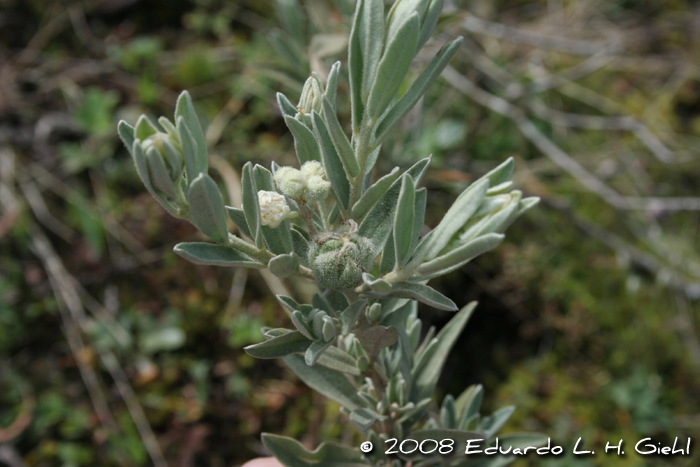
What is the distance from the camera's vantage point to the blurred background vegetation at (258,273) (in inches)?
93.0

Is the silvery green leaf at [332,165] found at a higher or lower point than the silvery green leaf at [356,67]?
lower

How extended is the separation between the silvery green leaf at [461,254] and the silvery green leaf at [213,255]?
0.27 m

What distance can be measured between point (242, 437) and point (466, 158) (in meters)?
1.92

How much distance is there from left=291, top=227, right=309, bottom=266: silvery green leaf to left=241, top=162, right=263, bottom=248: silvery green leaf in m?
0.12

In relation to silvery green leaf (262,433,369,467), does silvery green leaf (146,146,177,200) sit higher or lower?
higher

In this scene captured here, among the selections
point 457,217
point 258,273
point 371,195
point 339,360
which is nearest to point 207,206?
point 371,195

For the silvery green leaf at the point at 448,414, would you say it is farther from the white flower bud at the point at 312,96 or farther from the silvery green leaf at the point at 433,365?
the white flower bud at the point at 312,96

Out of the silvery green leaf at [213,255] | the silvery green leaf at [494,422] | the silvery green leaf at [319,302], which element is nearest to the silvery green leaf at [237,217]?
the silvery green leaf at [213,255]

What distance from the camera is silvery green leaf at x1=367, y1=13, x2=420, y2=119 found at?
774 mm

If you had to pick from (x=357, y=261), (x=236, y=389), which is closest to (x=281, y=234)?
(x=357, y=261)

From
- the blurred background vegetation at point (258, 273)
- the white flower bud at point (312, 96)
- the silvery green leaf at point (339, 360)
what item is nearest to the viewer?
the white flower bud at point (312, 96)

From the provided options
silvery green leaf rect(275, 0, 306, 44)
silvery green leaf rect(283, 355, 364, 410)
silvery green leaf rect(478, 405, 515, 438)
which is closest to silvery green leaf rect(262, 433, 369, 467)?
silvery green leaf rect(283, 355, 364, 410)

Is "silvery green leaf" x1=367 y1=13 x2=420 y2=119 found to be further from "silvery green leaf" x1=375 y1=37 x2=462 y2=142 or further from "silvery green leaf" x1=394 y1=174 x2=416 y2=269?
"silvery green leaf" x1=394 y1=174 x2=416 y2=269

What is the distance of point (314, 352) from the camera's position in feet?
2.69
